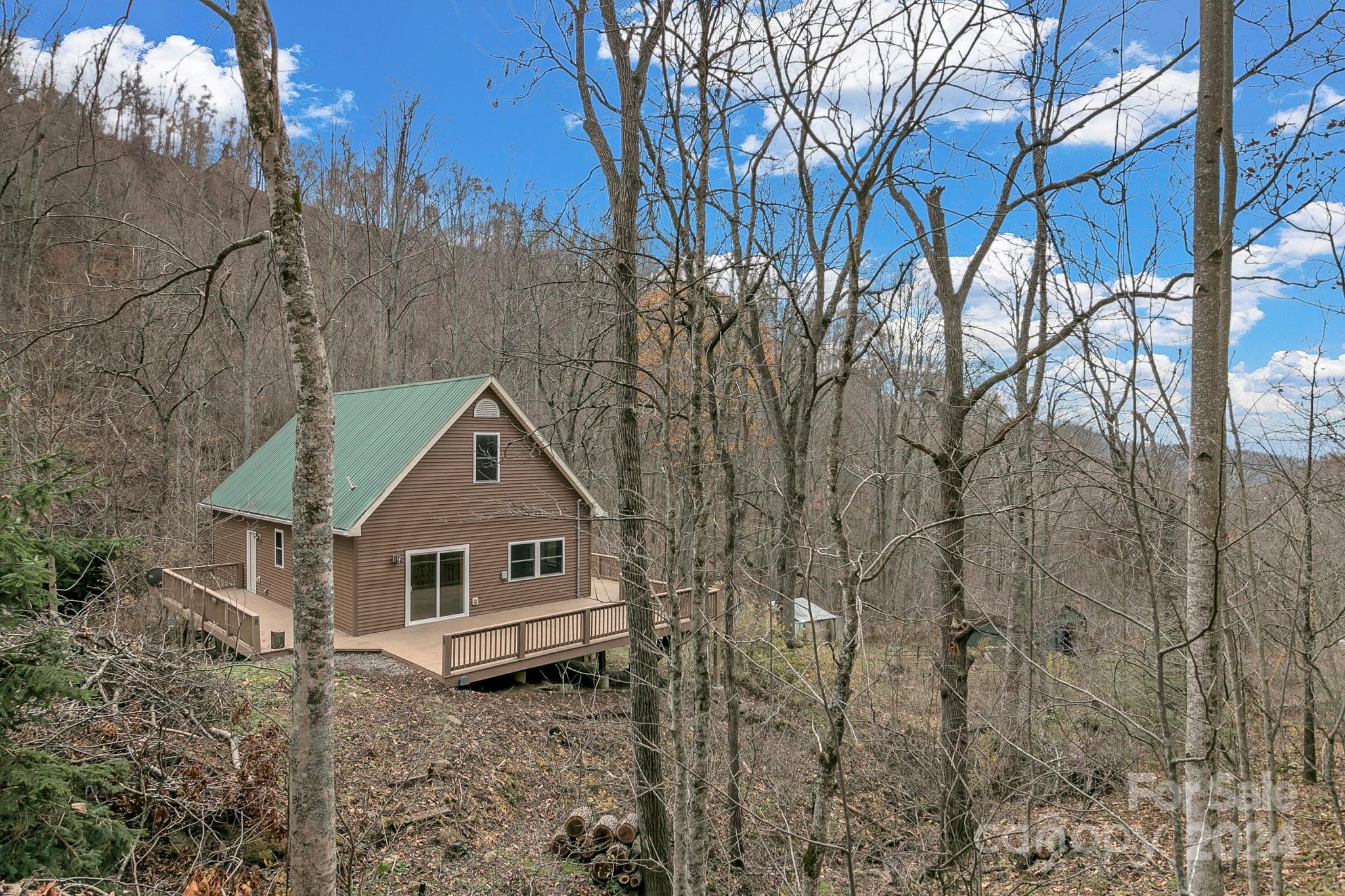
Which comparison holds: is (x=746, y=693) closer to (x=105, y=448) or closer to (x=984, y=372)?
(x=984, y=372)

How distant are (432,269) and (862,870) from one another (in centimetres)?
2450

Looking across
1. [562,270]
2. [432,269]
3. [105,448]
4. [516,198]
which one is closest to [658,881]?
[562,270]

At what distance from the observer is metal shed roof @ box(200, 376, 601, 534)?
45.5 ft

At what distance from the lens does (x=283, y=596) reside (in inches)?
599

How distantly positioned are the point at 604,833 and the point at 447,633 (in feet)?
20.1

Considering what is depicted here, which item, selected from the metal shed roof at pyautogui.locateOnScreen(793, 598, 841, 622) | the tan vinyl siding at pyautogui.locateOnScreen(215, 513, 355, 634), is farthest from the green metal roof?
the metal shed roof at pyautogui.locateOnScreen(793, 598, 841, 622)

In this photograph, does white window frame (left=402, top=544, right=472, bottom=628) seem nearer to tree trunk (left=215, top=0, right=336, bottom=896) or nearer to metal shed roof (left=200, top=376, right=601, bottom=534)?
metal shed roof (left=200, top=376, right=601, bottom=534)

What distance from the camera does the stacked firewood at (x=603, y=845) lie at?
7910mm

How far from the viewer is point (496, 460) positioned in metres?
15.7

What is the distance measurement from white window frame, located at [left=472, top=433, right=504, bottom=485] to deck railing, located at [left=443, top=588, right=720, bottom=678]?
354 centimetres

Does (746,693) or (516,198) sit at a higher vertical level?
(516,198)

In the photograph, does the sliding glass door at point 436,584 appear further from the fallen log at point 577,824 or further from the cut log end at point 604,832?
the cut log end at point 604,832

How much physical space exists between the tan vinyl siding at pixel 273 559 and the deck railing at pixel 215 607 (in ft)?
2.37

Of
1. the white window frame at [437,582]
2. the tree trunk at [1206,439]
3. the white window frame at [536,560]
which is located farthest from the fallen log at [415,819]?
the white window frame at [536,560]
